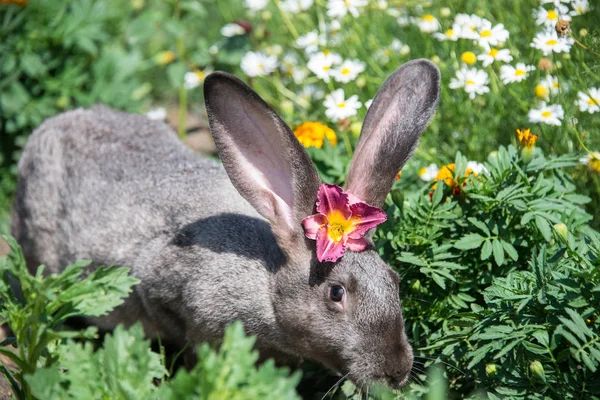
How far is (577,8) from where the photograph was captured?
152 inches

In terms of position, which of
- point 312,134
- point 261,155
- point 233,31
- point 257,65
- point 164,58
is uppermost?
point 261,155

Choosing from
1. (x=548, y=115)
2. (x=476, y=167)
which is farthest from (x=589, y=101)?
(x=476, y=167)

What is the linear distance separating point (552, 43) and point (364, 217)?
1.45 m

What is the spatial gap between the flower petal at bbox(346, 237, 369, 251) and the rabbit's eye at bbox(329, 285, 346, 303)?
17 cm

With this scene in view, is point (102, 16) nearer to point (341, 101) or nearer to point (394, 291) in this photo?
point (341, 101)

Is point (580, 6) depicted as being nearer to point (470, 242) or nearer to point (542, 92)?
point (542, 92)

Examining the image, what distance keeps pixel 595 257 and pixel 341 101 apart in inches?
76.7

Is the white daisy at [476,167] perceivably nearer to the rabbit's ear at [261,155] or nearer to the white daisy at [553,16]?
the white daisy at [553,16]

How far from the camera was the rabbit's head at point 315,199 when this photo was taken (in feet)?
9.94

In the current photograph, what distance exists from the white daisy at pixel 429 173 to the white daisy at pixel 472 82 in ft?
1.50

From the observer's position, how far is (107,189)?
165 inches

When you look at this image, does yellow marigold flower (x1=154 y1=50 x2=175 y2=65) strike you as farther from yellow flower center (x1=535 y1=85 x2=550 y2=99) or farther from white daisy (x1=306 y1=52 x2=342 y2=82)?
yellow flower center (x1=535 y1=85 x2=550 y2=99)

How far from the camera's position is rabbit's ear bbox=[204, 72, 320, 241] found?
3160 mm

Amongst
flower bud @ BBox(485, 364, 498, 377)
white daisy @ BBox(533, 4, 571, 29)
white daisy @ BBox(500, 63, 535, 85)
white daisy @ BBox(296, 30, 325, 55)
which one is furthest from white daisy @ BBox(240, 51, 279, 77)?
flower bud @ BBox(485, 364, 498, 377)
